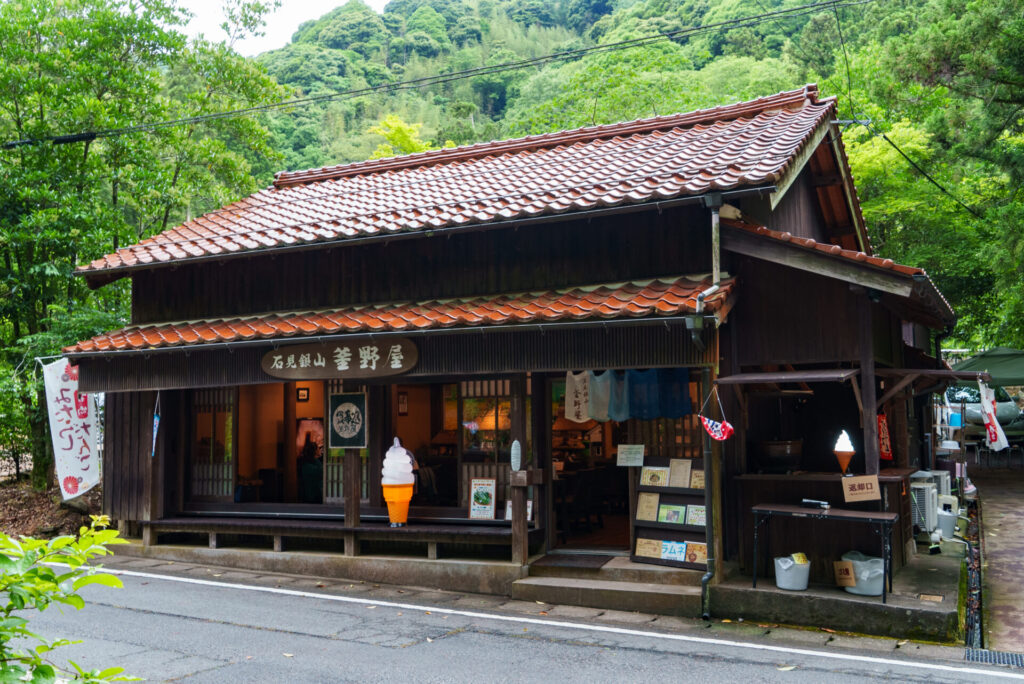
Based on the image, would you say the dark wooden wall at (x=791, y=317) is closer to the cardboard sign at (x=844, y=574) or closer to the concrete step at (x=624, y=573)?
the cardboard sign at (x=844, y=574)

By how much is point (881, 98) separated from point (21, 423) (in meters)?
26.6

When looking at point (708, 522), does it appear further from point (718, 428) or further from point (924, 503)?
point (924, 503)

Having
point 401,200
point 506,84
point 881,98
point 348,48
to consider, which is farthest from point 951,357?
point 348,48

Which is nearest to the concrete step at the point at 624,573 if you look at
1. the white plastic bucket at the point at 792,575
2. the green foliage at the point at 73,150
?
the white plastic bucket at the point at 792,575

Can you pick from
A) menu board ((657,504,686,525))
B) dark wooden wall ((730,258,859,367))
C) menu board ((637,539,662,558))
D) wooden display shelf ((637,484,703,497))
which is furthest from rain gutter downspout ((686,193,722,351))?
menu board ((637,539,662,558))

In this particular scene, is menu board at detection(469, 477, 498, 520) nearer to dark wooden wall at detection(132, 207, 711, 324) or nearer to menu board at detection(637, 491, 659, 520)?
menu board at detection(637, 491, 659, 520)

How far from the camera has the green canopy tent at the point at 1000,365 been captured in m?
19.3

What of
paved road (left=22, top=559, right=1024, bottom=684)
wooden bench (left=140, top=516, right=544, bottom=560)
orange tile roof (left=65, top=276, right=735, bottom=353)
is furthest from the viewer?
wooden bench (left=140, top=516, right=544, bottom=560)

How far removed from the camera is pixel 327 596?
11.2 metres

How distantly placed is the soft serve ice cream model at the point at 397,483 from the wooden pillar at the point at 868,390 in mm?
6437

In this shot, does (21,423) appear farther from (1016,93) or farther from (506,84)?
(506,84)

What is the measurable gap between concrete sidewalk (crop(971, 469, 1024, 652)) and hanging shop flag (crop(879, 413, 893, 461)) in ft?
6.70

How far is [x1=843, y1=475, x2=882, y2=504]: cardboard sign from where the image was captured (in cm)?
946

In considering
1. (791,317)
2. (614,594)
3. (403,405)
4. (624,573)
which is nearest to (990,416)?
(791,317)
